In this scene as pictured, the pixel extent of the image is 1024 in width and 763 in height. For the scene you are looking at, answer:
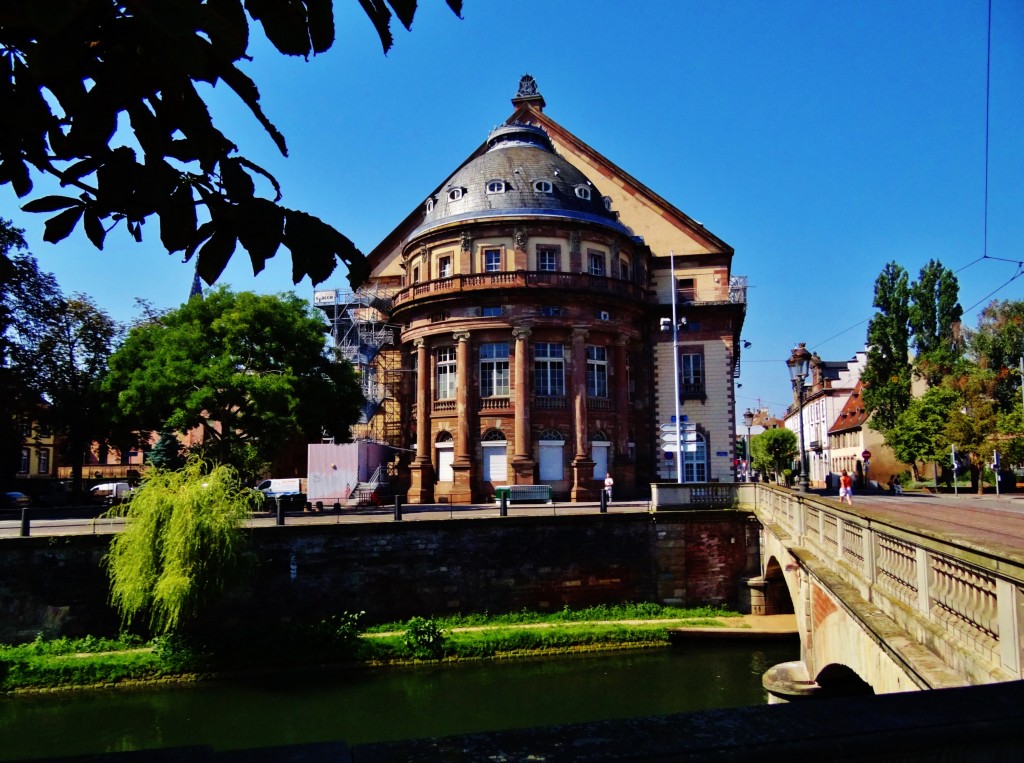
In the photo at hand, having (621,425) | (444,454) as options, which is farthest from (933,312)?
(444,454)

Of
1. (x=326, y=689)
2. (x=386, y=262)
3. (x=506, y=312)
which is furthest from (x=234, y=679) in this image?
(x=386, y=262)

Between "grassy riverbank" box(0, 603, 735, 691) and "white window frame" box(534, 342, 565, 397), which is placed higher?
"white window frame" box(534, 342, 565, 397)

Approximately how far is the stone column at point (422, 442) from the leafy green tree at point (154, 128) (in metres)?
33.7

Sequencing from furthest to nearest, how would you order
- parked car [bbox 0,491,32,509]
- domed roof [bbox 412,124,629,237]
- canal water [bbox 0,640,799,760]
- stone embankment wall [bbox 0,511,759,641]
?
domed roof [bbox 412,124,629,237]
parked car [bbox 0,491,32,509]
stone embankment wall [bbox 0,511,759,641]
canal water [bbox 0,640,799,760]

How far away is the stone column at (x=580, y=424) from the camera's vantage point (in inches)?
1380

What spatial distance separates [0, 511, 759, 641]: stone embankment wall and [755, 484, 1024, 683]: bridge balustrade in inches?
623

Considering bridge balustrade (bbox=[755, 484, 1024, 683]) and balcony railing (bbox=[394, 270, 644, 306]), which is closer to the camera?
bridge balustrade (bbox=[755, 484, 1024, 683])

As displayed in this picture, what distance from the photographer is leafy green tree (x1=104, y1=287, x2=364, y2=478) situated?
29078 millimetres

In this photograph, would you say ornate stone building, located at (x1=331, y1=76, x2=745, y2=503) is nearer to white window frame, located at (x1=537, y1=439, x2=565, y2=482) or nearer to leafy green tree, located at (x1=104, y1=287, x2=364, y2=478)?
white window frame, located at (x1=537, y1=439, x2=565, y2=482)

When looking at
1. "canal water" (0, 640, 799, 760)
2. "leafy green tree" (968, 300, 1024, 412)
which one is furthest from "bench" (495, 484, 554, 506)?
"leafy green tree" (968, 300, 1024, 412)

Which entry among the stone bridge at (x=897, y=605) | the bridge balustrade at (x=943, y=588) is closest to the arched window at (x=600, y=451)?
the stone bridge at (x=897, y=605)

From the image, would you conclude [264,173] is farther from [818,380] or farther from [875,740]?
[818,380]

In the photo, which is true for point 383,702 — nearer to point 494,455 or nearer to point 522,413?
point 494,455

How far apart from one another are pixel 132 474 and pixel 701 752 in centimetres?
4753
